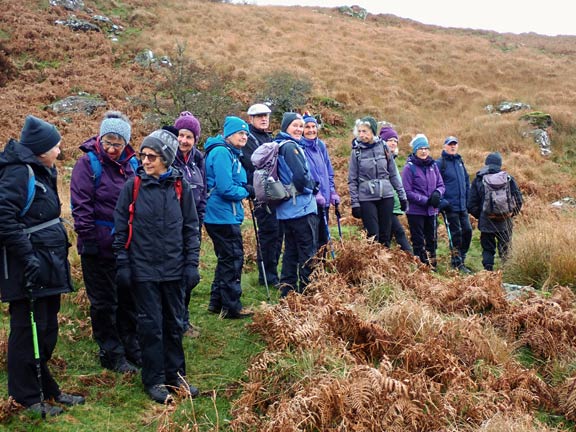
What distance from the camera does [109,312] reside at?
4.87 meters


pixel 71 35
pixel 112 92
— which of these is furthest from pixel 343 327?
pixel 71 35

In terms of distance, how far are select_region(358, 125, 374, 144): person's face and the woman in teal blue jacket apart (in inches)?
75.2

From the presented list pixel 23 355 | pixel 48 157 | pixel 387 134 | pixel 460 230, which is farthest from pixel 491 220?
pixel 23 355

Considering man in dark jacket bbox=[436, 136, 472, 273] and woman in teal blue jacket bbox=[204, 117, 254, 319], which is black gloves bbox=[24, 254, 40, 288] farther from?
man in dark jacket bbox=[436, 136, 472, 273]

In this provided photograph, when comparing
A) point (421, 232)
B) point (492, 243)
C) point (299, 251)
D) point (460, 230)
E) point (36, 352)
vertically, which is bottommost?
point (492, 243)

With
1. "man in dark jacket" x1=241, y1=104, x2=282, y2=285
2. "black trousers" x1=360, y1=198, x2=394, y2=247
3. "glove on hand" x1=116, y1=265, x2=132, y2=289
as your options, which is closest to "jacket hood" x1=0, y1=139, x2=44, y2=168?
"glove on hand" x1=116, y1=265, x2=132, y2=289

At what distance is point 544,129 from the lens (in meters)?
19.9

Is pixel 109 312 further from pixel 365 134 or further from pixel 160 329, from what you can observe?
pixel 365 134

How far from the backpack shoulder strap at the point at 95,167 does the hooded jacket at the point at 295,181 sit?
2.10 m

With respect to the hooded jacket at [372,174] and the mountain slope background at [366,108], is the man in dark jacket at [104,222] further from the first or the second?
the hooded jacket at [372,174]

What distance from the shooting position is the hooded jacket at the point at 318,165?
22.3 ft

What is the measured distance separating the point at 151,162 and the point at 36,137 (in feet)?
2.79

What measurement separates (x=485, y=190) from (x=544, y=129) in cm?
1315

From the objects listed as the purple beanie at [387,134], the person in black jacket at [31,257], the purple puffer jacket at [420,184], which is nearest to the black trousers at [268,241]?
the purple puffer jacket at [420,184]
